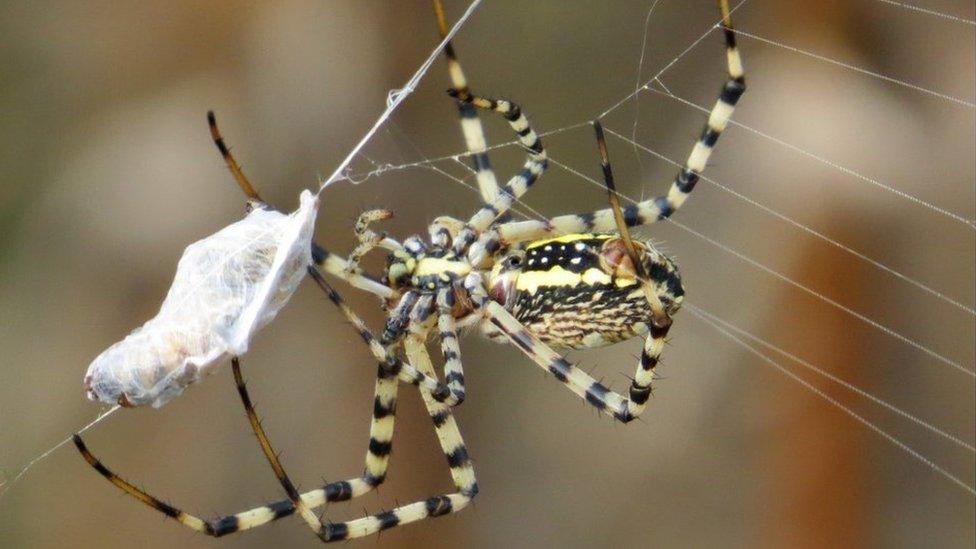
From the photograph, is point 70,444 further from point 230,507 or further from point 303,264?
point 303,264

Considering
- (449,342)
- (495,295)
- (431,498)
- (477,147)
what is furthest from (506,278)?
(431,498)

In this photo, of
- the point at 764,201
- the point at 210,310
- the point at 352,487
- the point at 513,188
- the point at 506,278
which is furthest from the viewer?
the point at 764,201

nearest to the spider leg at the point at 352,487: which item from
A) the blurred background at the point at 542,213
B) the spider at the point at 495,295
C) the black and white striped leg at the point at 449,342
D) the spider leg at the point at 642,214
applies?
the spider at the point at 495,295

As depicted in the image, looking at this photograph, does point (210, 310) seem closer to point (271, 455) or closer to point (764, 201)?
point (271, 455)

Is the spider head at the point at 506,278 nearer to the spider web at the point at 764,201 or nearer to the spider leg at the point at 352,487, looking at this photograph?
the spider leg at the point at 352,487

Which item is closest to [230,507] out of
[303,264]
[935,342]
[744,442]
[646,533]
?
[646,533]

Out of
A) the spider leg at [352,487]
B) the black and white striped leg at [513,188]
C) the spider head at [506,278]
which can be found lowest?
the spider leg at [352,487]
